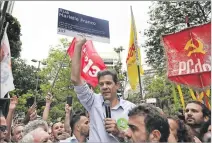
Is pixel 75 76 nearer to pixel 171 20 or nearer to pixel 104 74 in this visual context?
pixel 104 74

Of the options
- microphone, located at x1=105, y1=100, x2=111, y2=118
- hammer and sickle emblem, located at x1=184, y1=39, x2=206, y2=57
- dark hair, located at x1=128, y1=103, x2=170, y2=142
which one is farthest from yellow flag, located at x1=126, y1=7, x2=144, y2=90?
dark hair, located at x1=128, y1=103, x2=170, y2=142

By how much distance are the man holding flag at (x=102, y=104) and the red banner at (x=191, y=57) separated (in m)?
1.22

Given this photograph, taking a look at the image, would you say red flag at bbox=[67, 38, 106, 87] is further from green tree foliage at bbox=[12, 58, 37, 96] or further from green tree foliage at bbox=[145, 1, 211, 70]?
green tree foliage at bbox=[12, 58, 37, 96]

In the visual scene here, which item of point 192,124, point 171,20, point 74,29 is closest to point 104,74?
point 74,29

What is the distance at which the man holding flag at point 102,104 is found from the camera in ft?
9.21

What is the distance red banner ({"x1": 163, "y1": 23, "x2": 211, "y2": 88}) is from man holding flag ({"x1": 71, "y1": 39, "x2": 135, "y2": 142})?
1222mm

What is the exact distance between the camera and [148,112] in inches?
88.0

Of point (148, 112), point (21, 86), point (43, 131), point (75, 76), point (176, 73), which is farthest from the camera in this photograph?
point (21, 86)

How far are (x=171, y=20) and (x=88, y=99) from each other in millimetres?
14903

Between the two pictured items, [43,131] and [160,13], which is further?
[160,13]

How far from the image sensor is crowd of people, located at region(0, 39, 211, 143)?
2.19 meters

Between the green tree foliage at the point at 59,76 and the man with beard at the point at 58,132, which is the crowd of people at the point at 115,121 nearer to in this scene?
the man with beard at the point at 58,132

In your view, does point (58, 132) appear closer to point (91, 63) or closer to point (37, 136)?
point (37, 136)

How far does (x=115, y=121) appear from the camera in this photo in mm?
2725
